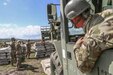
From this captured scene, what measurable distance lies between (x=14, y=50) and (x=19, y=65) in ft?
7.97

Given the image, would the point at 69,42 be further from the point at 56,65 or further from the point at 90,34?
the point at 56,65

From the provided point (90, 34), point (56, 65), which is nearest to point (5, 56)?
point (56, 65)

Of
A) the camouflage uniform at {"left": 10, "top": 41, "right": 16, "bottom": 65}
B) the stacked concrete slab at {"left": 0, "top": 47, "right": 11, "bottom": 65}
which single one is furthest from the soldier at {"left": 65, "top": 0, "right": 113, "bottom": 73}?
the stacked concrete slab at {"left": 0, "top": 47, "right": 11, "bottom": 65}

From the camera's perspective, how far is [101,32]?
256 cm

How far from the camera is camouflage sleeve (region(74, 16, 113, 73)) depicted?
253 cm

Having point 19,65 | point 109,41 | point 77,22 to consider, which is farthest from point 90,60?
point 19,65

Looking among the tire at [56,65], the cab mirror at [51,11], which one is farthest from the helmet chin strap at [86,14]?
the tire at [56,65]

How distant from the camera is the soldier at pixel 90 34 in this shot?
2552mm

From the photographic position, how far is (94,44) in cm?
257

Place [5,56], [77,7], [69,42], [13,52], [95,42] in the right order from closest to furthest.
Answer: [95,42], [77,7], [69,42], [13,52], [5,56]

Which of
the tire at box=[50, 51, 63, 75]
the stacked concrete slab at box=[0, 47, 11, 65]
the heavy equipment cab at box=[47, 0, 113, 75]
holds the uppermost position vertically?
the heavy equipment cab at box=[47, 0, 113, 75]

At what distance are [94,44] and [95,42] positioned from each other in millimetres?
23

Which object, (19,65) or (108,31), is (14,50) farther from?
(108,31)

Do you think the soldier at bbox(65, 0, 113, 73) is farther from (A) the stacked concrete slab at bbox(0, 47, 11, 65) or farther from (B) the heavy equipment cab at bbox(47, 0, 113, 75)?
(A) the stacked concrete slab at bbox(0, 47, 11, 65)
